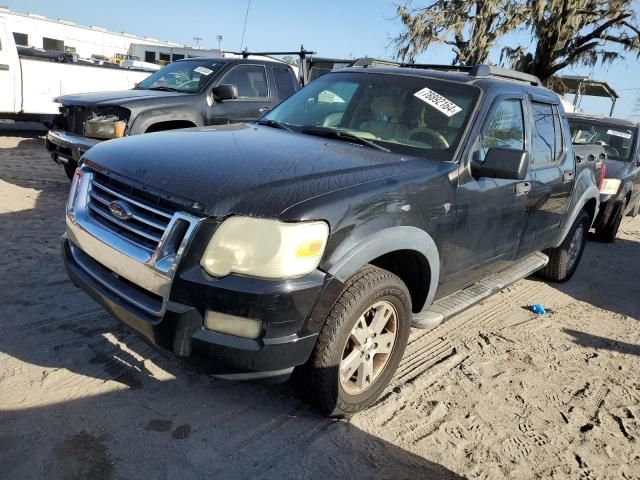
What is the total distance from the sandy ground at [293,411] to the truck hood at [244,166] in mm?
1171

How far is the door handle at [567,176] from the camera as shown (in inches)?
181

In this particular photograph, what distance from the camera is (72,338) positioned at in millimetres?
3369

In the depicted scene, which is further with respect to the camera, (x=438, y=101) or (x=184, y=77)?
(x=184, y=77)

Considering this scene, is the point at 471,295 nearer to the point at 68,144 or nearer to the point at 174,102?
the point at 174,102

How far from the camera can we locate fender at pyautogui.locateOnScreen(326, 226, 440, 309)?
246cm

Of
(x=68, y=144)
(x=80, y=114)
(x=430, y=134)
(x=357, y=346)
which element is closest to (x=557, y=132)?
(x=430, y=134)

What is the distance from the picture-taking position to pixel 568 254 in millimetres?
5664

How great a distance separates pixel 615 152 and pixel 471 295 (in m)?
6.27

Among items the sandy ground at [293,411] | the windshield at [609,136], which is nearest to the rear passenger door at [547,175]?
the sandy ground at [293,411]

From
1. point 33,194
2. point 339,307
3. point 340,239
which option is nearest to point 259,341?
point 339,307

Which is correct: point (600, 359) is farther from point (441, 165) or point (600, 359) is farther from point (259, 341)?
point (259, 341)

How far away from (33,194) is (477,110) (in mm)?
5664

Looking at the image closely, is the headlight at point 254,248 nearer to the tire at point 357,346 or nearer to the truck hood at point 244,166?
the truck hood at point 244,166

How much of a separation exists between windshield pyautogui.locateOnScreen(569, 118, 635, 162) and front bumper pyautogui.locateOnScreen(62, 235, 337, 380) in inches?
300
